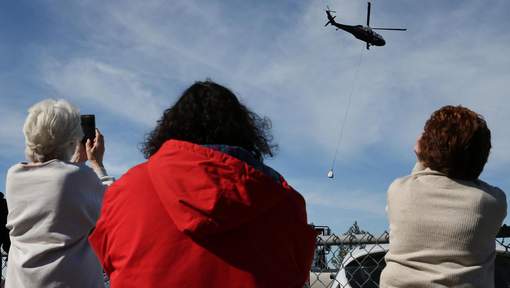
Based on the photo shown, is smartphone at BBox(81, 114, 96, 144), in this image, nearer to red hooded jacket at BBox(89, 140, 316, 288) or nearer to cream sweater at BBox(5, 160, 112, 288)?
cream sweater at BBox(5, 160, 112, 288)

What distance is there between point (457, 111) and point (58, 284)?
2.31 metres

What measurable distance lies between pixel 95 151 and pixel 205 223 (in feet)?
6.26

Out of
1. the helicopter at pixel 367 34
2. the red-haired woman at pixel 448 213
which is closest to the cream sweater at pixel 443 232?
the red-haired woman at pixel 448 213

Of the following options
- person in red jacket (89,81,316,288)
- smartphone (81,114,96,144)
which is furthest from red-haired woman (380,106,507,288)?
smartphone (81,114,96,144)

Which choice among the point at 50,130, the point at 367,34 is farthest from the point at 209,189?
the point at 367,34

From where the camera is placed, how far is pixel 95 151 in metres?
4.04

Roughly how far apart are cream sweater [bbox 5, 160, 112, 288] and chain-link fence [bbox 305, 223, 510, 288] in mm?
1770

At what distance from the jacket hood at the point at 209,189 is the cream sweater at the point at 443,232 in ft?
3.51

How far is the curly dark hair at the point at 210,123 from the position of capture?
8.86 ft

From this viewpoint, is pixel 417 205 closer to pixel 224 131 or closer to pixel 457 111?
pixel 457 111

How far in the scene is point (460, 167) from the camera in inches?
127

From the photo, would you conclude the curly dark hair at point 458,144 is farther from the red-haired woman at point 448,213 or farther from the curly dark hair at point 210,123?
the curly dark hair at point 210,123

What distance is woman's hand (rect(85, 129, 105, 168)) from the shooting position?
4.04 m

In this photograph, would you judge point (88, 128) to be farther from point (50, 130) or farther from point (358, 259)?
point (358, 259)
